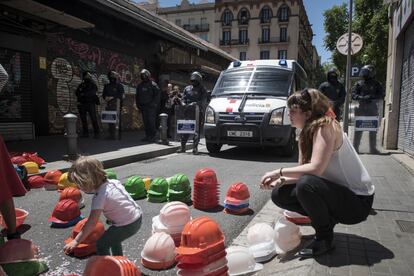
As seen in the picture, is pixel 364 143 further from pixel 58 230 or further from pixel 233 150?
pixel 58 230

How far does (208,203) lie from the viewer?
484 centimetres

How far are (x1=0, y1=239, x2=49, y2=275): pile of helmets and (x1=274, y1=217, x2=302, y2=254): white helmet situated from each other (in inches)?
74.3

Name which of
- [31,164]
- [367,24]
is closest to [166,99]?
[31,164]

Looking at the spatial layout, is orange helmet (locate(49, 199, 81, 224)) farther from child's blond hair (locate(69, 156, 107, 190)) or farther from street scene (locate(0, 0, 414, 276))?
child's blond hair (locate(69, 156, 107, 190))

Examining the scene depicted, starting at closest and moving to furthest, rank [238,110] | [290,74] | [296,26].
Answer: [238,110], [290,74], [296,26]

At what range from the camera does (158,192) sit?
5.12m

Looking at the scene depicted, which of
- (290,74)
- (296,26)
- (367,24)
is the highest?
(296,26)

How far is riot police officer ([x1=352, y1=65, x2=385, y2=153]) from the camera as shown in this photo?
31.0ft

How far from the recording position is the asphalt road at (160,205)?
3395 mm

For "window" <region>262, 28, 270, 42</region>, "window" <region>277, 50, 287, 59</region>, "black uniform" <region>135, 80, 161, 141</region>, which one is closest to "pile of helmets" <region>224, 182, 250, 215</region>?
"black uniform" <region>135, 80, 161, 141</region>

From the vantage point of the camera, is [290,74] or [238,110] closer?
[238,110]

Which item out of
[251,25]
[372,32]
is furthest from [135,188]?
[251,25]

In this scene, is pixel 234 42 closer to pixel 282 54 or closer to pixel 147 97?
pixel 282 54

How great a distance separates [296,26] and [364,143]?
5765 cm
